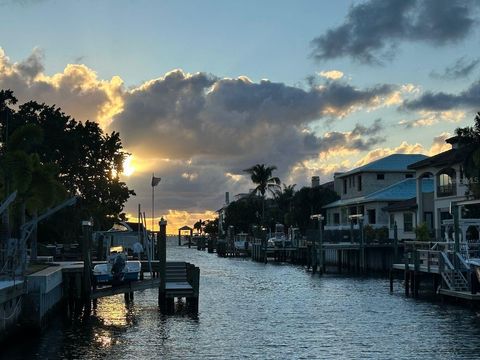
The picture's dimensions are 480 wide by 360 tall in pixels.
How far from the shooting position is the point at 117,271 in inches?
1436

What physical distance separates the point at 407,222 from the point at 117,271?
4672cm

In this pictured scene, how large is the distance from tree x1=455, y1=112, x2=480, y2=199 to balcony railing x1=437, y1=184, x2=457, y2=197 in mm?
7076

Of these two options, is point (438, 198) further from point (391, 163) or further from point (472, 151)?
point (391, 163)

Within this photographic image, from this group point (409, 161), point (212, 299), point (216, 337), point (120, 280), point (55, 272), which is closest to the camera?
point (216, 337)

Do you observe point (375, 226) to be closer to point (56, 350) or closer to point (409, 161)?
point (409, 161)

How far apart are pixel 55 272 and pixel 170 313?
6.47 m

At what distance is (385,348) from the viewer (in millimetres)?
27406

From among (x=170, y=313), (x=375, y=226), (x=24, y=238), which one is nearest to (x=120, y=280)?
(x=170, y=313)

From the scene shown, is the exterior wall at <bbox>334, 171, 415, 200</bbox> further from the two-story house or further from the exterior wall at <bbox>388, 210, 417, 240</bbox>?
the exterior wall at <bbox>388, 210, 417, 240</bbox>

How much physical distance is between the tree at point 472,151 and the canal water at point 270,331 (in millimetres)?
12330

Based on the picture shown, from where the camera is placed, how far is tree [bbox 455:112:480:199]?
53.5 m

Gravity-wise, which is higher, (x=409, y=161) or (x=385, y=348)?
(x=409, y=161)

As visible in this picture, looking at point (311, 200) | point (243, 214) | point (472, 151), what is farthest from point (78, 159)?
point (243, 214)

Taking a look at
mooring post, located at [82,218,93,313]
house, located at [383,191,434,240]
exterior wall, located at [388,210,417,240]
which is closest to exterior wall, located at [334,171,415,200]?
house, located at [383,191,434,240]
